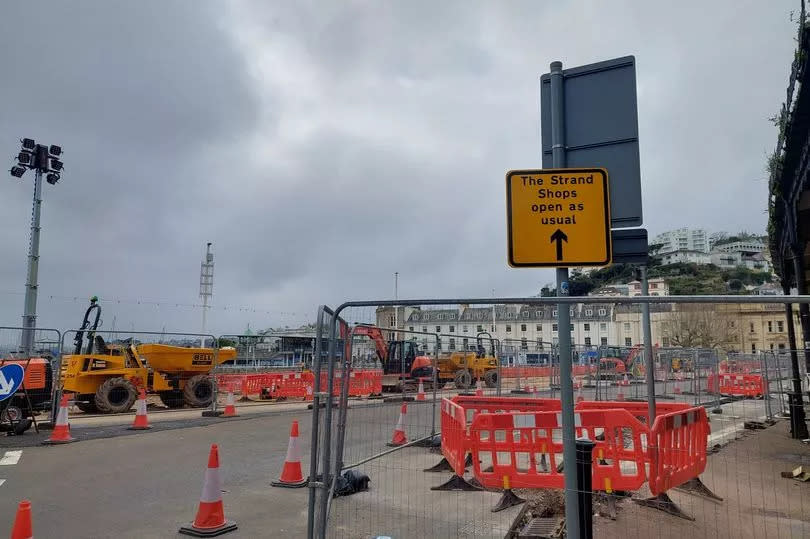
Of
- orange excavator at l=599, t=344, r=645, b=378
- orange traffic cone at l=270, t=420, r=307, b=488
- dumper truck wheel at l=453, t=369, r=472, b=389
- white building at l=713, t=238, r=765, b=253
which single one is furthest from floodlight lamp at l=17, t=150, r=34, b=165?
white building at l=713, t=238, r=765, b=253

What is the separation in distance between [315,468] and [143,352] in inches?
558

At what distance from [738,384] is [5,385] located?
17107mm

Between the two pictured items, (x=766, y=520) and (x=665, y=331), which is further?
(x=665, y=331)

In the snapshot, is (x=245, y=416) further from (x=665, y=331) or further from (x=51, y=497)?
(x=665, y=331)

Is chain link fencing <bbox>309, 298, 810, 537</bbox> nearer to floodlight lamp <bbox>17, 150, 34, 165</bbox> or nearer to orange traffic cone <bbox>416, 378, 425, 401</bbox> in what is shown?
orange traffic cone <bbox>416, 378, 425, 401</bbox>

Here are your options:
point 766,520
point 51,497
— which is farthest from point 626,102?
point 51,497

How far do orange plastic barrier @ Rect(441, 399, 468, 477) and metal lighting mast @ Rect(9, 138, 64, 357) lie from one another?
73.4 feet

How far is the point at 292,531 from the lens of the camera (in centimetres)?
543

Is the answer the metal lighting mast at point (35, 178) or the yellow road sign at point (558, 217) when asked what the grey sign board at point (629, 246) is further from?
the metal lighting mast at point (35, 178)

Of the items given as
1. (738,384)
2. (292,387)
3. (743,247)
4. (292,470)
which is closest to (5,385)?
(292,470)

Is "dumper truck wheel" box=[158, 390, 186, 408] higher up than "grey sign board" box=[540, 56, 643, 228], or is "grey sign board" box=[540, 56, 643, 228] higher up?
"grey sign board" box=[540, 56, 643, 228]

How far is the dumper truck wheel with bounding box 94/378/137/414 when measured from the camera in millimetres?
15171

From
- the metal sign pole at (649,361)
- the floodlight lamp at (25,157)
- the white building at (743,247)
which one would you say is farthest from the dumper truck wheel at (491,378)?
the white building at (743,247)

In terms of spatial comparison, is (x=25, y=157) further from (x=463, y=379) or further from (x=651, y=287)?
(x=651, y=287)
